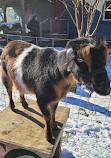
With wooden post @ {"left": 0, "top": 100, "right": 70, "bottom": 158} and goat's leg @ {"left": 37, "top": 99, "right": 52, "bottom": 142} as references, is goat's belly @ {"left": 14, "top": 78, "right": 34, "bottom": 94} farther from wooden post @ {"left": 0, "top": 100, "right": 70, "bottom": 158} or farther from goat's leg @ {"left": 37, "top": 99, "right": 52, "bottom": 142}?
wooden post @ {"left": 0, "top": 100, "right": 70, "bottom": 158}

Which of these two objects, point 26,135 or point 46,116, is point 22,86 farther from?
point 26,135

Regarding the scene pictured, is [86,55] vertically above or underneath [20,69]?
above

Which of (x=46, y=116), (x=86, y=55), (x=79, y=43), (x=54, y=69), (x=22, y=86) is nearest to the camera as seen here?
(x=86, y=55)

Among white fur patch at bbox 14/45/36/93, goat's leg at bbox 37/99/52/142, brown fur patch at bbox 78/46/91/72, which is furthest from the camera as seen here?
white fur patch at bbox 14/45/36/93

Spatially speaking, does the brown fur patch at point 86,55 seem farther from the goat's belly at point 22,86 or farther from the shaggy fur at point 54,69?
the goat's belly at point 22,86

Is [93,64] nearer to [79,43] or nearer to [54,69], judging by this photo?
[79,43]

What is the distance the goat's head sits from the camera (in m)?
1.10

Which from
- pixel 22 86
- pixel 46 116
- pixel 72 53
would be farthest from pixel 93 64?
pixel 22 86

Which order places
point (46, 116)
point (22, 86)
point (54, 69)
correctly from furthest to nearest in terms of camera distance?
point (22, 86) → point (46, 116) → point (54, 69)

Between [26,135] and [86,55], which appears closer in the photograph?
[86,55]

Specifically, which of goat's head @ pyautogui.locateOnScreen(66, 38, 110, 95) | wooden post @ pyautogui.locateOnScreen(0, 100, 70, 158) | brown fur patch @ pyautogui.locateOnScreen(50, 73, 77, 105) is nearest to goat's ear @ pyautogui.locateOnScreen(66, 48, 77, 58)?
goat's head @ pyautogui.locateOnScreen(66, 38, 110, 95)

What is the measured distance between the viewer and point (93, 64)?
1122 millimetres

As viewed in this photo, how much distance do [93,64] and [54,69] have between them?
1.59 ft

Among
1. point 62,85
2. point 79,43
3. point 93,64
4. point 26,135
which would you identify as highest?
point 79,43
